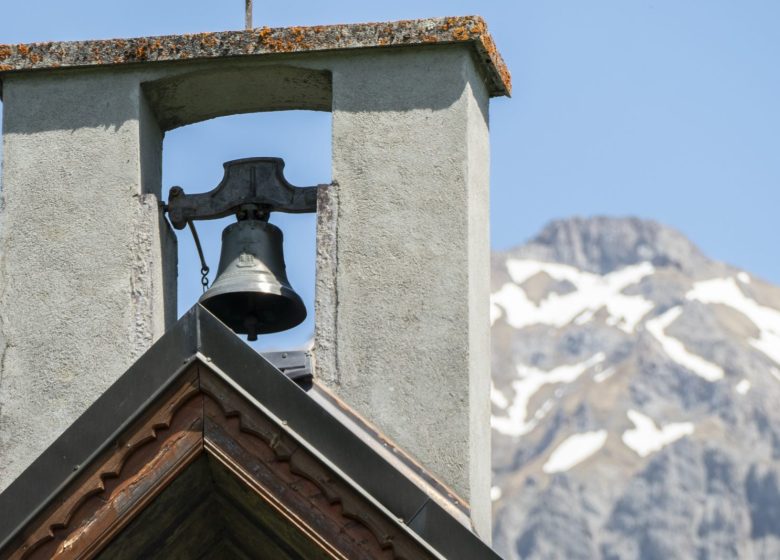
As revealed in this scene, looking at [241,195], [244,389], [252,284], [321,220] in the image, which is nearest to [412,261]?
[321,220]

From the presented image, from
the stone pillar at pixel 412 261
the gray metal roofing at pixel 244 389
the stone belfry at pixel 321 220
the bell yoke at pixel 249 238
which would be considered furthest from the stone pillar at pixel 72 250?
the gray metal roofing at pixel 244 389

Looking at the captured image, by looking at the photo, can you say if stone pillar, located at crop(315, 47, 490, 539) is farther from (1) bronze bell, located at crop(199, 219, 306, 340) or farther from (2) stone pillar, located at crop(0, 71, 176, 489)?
(2) stone pillar, located at crop(0, 71, 176, 489)

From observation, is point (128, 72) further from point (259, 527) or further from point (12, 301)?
point (259, 527)

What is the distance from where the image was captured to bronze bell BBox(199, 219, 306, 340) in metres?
7.86

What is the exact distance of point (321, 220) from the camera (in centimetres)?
758

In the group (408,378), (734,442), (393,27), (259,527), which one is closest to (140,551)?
(259,527)

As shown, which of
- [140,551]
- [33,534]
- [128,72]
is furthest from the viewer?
[128,72]

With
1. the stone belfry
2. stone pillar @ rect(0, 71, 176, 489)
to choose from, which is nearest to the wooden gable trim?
the stone belfry

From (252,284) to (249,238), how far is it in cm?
19

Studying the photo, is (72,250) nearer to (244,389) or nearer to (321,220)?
(321,220)

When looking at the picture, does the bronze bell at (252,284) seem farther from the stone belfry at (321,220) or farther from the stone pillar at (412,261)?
the stone pillar at (412,261)

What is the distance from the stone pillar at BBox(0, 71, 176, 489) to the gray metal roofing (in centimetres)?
184

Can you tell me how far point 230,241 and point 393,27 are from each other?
1.08 metres

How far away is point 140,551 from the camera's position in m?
5.99
